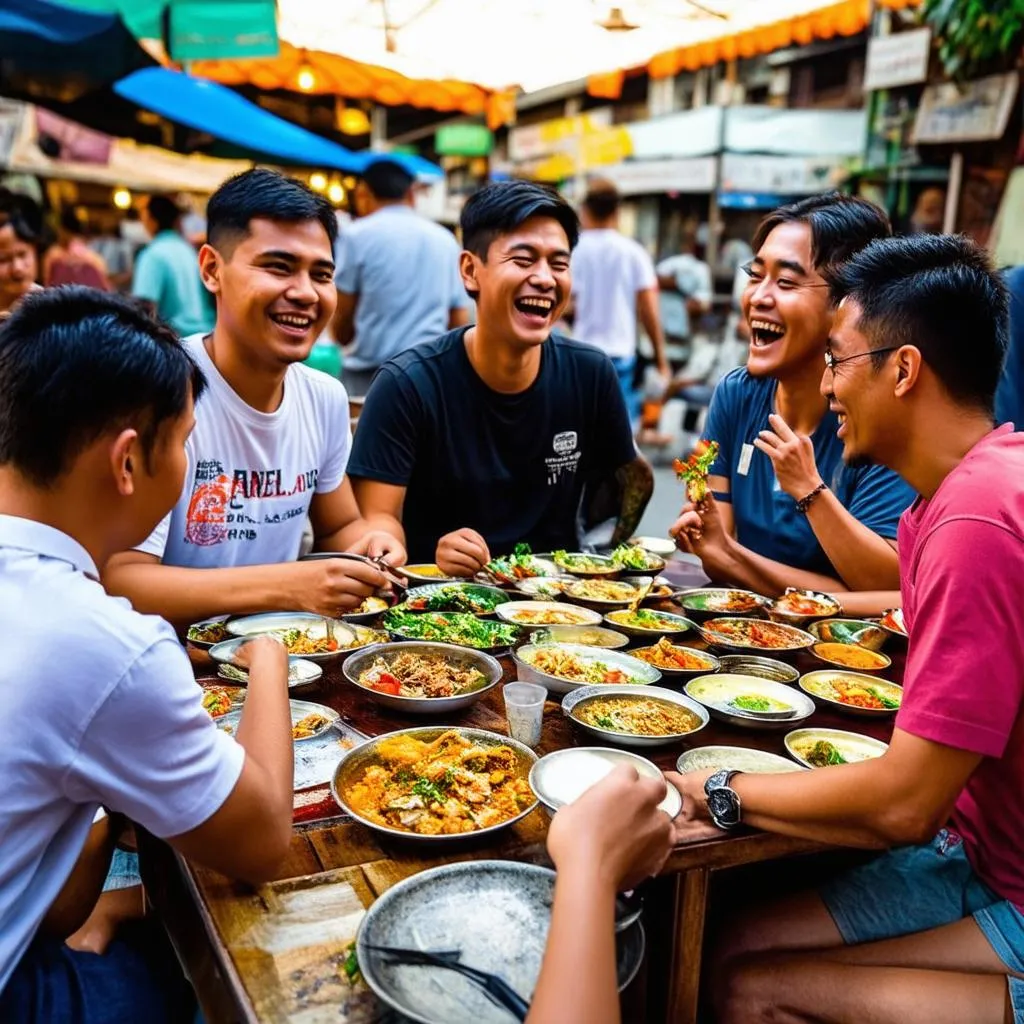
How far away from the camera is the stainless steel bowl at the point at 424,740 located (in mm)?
1838

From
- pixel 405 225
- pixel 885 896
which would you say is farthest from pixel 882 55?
pixel 885 896

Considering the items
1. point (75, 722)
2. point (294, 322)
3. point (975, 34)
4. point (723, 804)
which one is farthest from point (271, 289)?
point (975, 34)

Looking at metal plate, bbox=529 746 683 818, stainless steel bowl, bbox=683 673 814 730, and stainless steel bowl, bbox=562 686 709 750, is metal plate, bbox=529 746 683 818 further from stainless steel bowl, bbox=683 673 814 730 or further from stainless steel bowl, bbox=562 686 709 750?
stainless steel bowl, bbox=683 673 814 730

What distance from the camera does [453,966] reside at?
4.97ft

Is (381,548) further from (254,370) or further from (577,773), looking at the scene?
(577,773)

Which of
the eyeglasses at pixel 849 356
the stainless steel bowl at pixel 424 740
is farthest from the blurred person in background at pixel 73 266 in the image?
the eyeglasses at pixel 849 356

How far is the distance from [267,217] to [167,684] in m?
2.36

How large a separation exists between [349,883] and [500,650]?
127 centimetres

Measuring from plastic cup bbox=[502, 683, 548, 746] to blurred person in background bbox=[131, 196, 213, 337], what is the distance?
7013 millimetres

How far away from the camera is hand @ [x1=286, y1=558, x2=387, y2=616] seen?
282 centimetres

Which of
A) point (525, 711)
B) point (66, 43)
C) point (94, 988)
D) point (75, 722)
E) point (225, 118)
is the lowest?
point (94, 988)

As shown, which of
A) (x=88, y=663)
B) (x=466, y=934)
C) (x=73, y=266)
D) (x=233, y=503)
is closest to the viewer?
(x=88, y=663)

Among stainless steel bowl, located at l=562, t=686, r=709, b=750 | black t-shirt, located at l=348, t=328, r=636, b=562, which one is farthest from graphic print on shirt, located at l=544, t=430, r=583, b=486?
stainless steel bowl, located at l=562, t=686, r=709, b=750

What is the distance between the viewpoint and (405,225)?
727 cm
